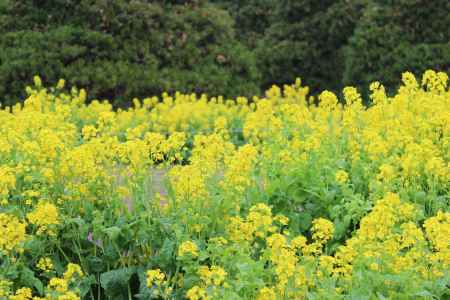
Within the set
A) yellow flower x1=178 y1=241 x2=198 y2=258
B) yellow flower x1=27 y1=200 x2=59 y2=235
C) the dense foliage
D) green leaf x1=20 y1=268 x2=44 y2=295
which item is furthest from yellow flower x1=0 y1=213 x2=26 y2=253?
the dense foliage

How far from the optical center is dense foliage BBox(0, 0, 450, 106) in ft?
30.6

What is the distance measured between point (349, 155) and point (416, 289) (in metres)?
2.05

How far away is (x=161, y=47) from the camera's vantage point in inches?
380

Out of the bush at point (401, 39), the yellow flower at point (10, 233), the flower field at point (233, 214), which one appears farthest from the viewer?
the bush at point (401, 39)

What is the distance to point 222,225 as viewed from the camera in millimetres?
4484

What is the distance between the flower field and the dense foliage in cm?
372

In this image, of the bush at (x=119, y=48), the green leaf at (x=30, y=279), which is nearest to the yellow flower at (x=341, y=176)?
the green leaf at (x=30, y=279)

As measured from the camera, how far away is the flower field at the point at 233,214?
12.0 feet

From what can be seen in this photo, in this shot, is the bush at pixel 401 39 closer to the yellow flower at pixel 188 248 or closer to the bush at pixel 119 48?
the bush at pixel 119 48

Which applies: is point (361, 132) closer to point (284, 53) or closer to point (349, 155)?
point (349, 155)

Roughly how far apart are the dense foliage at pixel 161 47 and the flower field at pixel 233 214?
12.2 feet

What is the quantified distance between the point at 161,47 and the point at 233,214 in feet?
17.5

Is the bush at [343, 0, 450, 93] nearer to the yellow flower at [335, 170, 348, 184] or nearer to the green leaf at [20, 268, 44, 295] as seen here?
the yellow flower at [335, 170, 348, 184]

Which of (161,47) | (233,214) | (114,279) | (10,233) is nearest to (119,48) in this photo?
(161,47)
